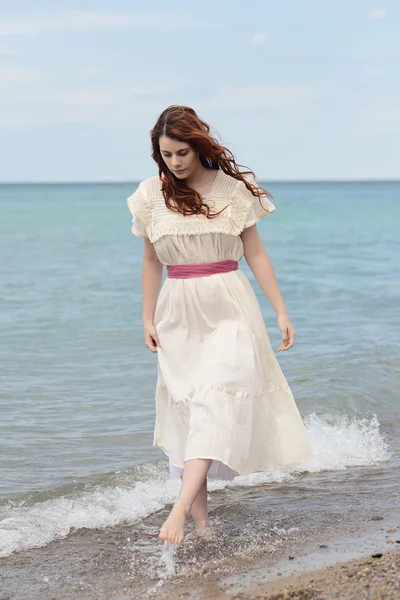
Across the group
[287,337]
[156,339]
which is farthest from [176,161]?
[287,337]

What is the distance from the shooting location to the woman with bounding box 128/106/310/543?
4230 millimetres

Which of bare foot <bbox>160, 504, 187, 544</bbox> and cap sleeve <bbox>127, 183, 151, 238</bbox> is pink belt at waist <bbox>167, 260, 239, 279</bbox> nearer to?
cap sleeve <bbox>127, 183, 151, 238</bbox>

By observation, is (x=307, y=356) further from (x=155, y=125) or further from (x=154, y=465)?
(x=155, y=125)

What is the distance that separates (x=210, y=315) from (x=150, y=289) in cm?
37

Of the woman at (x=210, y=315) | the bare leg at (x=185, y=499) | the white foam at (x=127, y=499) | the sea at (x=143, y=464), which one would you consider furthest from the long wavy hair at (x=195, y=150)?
the white foam at (x=127, y=499)

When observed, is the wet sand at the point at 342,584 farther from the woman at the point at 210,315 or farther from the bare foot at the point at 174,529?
the woman at the point at 210,315

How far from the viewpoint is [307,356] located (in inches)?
391

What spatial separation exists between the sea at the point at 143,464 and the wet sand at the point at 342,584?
149 mm

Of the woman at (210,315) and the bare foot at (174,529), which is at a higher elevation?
the woman at (210,315)

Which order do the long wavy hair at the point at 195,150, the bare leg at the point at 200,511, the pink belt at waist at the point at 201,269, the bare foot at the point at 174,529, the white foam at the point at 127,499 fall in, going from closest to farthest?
the bare foot at the point at 174,529
the long wavy hair at the point at 195,150
the pink belt at waist at the point at 201,269
the bare leg at the point at 200,511
the white foam at the point at 127,499

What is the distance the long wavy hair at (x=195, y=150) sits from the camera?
4.22 metres

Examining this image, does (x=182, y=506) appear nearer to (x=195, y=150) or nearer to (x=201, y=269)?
(x=201, y=269)

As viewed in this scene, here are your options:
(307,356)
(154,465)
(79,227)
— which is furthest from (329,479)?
(79,227)

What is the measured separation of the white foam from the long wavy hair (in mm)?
1781
